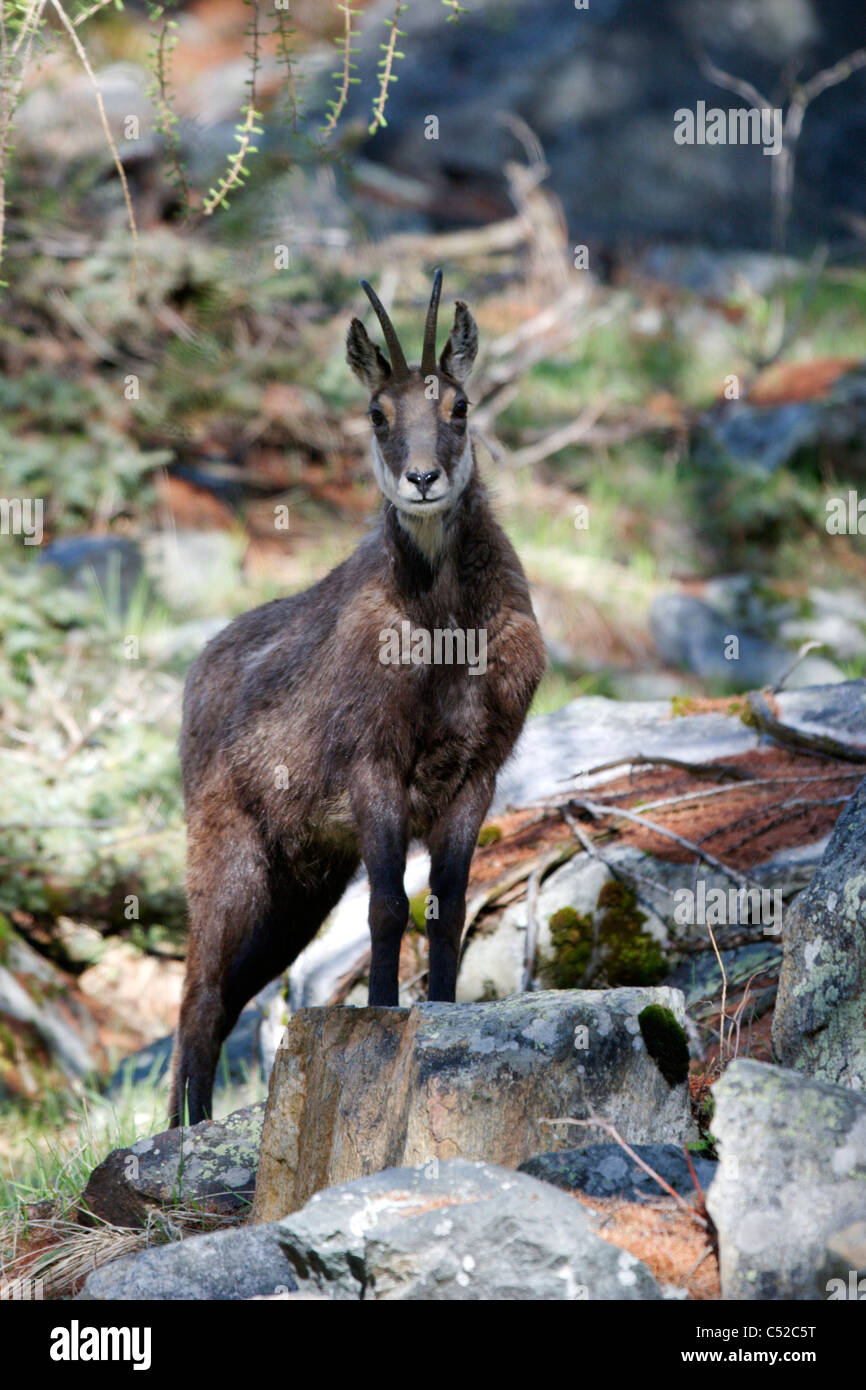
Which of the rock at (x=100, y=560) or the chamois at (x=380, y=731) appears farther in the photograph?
the rock at (x=100, y=560)

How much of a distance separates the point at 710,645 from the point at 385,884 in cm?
730

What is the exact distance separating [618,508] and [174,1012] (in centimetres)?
703

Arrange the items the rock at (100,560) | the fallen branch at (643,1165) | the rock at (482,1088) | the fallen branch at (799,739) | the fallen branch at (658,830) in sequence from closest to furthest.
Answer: the fallen branch at (643,1165)
the rock at (482,1088)
the fallen branch at (658,830)
the fallen branch at (799,739)
the rock at (100,560)

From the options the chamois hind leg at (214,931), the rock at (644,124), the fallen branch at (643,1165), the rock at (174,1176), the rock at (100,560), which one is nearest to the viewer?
the fallen branch at (643,1165)

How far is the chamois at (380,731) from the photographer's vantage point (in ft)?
15.1

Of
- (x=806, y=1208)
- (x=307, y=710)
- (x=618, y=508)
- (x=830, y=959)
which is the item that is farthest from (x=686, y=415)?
(x=806, y=1208)

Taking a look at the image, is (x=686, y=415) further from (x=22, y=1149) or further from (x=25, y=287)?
(x=22, y=1149)

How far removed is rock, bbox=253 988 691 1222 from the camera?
133 inches

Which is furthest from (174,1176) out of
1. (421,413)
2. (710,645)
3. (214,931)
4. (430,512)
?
(710,645)

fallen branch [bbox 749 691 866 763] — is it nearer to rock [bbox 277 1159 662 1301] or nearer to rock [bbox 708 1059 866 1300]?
rock [bbox 708 1059 866 1300]

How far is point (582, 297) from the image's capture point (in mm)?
13023

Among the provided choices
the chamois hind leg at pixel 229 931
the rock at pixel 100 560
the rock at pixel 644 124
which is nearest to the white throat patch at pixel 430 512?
the chamois hind leg at pixel 229 931

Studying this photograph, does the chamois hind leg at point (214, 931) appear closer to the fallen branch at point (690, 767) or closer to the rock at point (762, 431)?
the fallen branch at point (690, 767)

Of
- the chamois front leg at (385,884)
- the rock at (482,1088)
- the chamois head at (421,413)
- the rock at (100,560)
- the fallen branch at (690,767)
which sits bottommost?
the rock at (482,1088)
